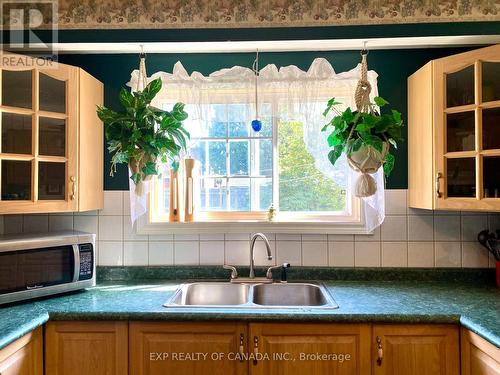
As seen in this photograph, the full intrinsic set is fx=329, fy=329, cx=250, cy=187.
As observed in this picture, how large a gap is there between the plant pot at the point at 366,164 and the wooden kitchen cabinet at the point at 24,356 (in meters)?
1.60

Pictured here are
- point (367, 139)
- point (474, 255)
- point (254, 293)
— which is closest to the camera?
point (367, 139)

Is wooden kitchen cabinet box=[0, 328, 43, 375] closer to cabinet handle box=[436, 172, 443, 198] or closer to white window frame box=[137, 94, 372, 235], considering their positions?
white window frame box=[137, 94, 372, 235]

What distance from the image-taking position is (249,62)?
2053 millimetres

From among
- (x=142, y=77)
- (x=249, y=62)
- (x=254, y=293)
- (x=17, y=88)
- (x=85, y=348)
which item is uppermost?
(x=249, y=62)

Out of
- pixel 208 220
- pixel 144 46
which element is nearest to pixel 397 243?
pixel 208 220

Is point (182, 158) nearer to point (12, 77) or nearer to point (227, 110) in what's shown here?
point (227, 110)

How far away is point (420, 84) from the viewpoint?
1.82 meters

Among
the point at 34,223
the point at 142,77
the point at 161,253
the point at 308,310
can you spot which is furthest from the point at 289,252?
the point at 34,223

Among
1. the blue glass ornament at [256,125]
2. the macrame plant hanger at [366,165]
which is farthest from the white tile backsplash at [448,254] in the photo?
the blue glass ornament at [256,125]

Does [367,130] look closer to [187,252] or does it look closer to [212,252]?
[212,252]

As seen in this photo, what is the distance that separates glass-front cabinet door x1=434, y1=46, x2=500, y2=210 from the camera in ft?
5.17

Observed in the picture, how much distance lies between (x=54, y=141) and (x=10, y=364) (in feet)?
3.40

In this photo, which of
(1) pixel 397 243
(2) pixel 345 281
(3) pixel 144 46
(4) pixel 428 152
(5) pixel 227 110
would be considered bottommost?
(2) pixel 345 281

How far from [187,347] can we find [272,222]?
0.84 m
